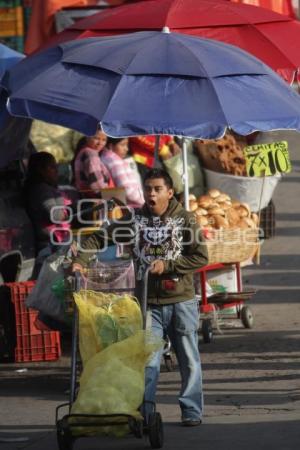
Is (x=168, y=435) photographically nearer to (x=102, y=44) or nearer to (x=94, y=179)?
(x=102, y=44)

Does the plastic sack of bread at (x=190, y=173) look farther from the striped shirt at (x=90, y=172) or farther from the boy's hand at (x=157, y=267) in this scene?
the boy's hand at (x=157, y=267)

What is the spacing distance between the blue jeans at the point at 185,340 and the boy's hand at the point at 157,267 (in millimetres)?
298

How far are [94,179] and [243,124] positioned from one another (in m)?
4.28

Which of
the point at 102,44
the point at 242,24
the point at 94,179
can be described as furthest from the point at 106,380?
the point at 94,179

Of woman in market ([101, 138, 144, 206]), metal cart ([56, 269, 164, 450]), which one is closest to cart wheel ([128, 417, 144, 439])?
metal cart ([56, 269, 164, 450])

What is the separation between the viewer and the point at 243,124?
8.26 m

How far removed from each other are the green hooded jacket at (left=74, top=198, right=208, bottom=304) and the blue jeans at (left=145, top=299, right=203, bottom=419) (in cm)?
7

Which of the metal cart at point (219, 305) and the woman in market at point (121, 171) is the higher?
the woman in market at point (121, 171)

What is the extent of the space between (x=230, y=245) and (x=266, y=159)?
0.80 m

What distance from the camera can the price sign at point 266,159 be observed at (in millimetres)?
10008

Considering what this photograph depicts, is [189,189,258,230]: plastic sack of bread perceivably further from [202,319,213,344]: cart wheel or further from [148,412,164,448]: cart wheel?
[148,412,164,448]: cart wheel

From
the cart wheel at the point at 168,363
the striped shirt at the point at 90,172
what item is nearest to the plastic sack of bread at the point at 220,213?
the cart wheel at the point at 168,363

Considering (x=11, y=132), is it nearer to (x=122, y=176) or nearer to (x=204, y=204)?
(x=204, y=204)

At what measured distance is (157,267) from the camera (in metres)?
7.41
